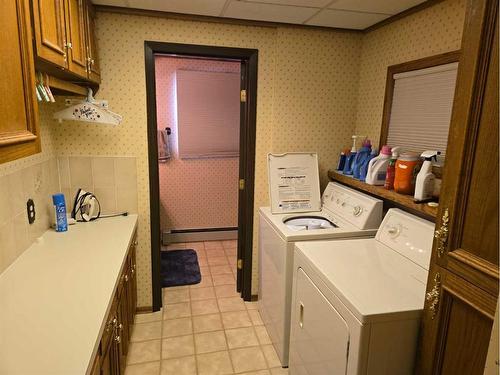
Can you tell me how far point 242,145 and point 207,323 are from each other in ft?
4.78

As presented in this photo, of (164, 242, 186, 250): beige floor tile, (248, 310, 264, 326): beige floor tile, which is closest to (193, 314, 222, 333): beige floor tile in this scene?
(248, 310, 264, 326): beige floor tile

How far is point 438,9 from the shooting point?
6.48ft

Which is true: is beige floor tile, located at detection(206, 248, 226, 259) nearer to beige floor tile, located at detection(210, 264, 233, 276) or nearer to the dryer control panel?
beige floor tile, located at detection(210, 264, 233, 276)

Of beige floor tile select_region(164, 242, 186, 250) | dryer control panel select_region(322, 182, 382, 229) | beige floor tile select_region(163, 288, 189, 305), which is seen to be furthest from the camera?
beige floor tile select_region(164, 242, 186, 250)

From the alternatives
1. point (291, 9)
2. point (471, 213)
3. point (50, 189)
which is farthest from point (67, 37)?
point (471, 213)

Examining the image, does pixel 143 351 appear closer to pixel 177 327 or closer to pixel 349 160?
pixel 177 327

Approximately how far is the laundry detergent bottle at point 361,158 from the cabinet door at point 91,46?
1.86 metres

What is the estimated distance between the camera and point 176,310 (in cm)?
288

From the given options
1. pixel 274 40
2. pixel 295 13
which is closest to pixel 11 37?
pixel 295 13

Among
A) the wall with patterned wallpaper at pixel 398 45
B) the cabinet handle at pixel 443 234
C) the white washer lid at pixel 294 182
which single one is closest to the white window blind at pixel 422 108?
the wall with patterned wallpaper at pixel 398 45

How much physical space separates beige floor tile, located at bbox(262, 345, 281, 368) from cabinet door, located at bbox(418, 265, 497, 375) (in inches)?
48.0

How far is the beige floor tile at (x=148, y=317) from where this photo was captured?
8.95ft

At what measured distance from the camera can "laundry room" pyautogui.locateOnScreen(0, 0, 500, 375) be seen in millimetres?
→ 1048

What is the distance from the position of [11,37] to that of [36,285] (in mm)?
1002
